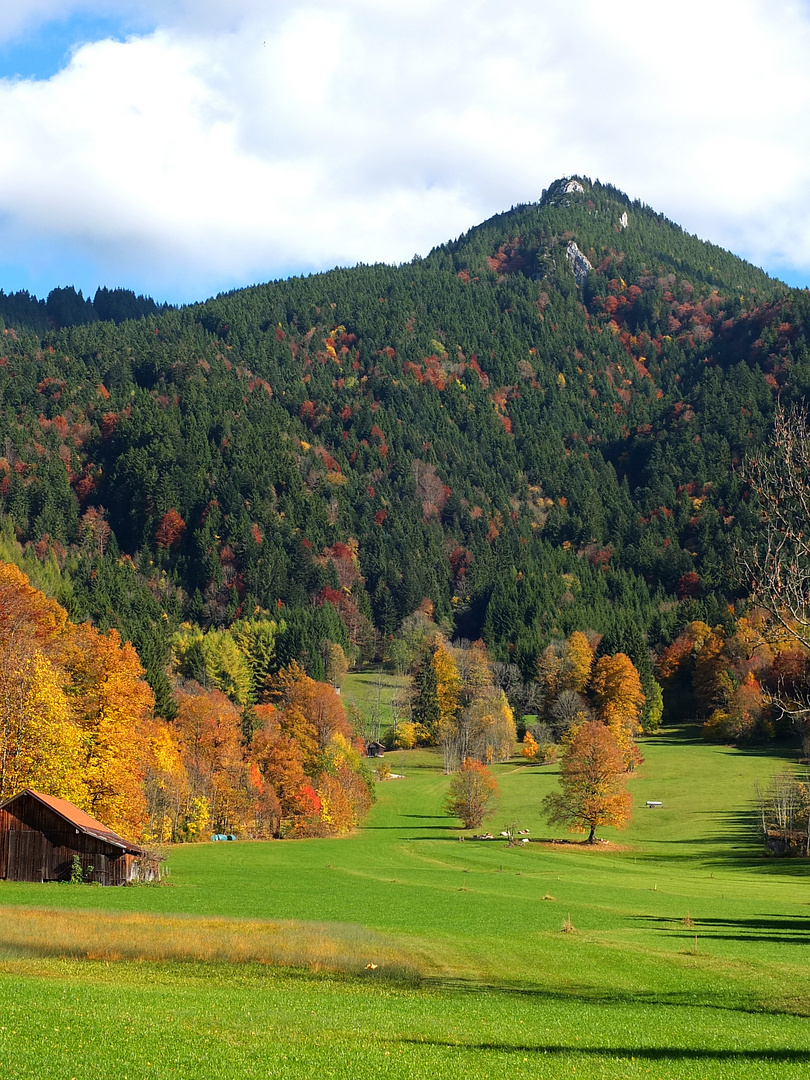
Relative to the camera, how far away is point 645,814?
362ft

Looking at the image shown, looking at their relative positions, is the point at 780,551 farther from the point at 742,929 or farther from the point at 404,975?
the point at 742,929

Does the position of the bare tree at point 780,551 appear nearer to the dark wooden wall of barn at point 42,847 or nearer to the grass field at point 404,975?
the grass field at point 404,975

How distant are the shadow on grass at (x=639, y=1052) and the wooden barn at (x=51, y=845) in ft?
132

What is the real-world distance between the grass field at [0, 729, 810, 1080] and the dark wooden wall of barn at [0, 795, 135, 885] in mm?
4271

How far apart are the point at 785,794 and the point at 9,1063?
92.6 m

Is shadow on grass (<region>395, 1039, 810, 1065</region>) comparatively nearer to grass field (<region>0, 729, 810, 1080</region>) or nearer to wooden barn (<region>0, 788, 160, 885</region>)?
grass field (<region>0, 729, 810, 1080</region>)

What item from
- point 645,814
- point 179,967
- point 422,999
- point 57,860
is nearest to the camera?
point 422,999

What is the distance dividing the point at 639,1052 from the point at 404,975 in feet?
39.6

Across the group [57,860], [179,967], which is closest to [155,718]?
[57,860]

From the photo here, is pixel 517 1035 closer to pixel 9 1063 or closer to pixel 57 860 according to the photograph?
pixel 9 1063

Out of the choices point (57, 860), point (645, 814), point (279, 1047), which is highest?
point (279, 1047)

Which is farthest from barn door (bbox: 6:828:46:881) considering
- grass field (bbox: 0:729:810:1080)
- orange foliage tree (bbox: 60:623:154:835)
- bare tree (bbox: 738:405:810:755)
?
bare tree (bbox: 738:405:810:755)

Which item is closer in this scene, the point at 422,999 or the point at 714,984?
the point at 422,999

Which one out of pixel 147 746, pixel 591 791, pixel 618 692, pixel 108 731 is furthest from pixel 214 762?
pixel 618 692
